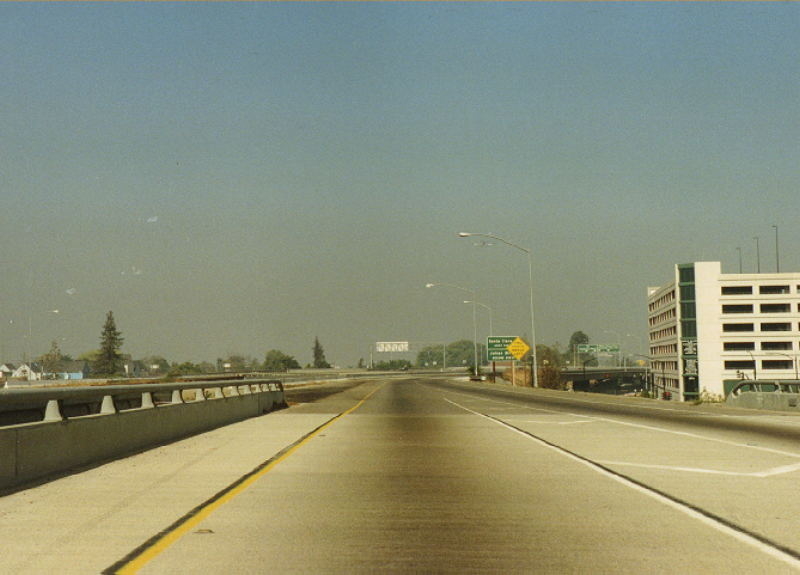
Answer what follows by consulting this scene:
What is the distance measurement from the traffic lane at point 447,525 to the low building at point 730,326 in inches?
5898

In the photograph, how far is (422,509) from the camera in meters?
9.73

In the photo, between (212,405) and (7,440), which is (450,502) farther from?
(212,405)

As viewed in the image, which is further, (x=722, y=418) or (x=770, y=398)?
(x=770, y=398)

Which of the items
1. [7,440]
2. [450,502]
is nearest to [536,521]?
[450,502]

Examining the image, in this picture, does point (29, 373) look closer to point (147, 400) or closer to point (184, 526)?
point (147, 400)

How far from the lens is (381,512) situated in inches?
375

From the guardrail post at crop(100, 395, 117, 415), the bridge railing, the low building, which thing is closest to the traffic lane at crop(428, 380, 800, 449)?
the bridge railing

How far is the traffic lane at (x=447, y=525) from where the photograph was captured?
706cm

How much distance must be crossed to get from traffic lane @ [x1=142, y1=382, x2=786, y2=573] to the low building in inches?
5898

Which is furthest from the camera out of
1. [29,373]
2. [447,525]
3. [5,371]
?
[5,371]

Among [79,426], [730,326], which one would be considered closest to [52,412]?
[79,426]

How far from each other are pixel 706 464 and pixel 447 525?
6226 millimetres

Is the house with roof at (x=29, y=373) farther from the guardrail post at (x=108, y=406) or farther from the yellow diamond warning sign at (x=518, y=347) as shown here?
the guardrail post at (x=108, y=406)

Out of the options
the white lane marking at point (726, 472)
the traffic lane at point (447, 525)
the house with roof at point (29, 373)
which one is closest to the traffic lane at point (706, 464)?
the white lane marking at point (726, 472)
